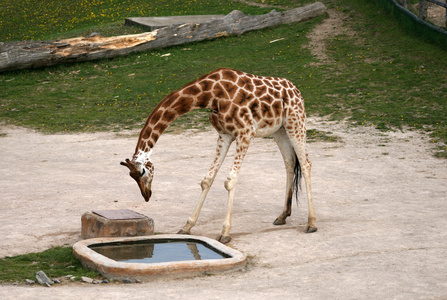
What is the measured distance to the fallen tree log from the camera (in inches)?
801

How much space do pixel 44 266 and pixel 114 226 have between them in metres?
1.03

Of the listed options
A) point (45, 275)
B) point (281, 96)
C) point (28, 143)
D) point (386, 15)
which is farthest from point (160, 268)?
point (386, 15)

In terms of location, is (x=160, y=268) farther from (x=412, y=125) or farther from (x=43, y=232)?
(x=412, y=125)

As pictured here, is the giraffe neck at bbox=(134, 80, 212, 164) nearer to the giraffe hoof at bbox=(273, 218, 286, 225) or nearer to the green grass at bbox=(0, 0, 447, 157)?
the giraffe hoof at bbox=(273, 218, 286, 225)

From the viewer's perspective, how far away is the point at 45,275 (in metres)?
6.41

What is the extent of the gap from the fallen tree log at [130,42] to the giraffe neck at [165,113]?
545 inches

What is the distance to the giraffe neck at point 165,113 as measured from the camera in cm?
779

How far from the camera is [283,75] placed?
1903cm

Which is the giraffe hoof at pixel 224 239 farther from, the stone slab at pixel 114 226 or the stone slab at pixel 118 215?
the stone slab at pixel 118 215

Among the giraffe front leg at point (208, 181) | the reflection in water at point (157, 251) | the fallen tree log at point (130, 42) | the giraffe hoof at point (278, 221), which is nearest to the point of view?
the reflection in water at point (157, 251)

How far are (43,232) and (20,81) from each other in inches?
512

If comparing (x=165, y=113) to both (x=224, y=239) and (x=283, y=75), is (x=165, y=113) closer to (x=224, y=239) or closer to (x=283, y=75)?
(x=224, y=239)

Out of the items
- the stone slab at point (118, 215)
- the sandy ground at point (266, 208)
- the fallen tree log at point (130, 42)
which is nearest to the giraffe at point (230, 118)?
the stone slab at point (118, 215)

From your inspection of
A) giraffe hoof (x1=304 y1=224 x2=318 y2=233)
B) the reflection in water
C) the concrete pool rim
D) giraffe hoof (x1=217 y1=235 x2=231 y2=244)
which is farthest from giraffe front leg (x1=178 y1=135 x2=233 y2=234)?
giraffe hoof (x1=304 y1=224 x2=318 y2=233)
